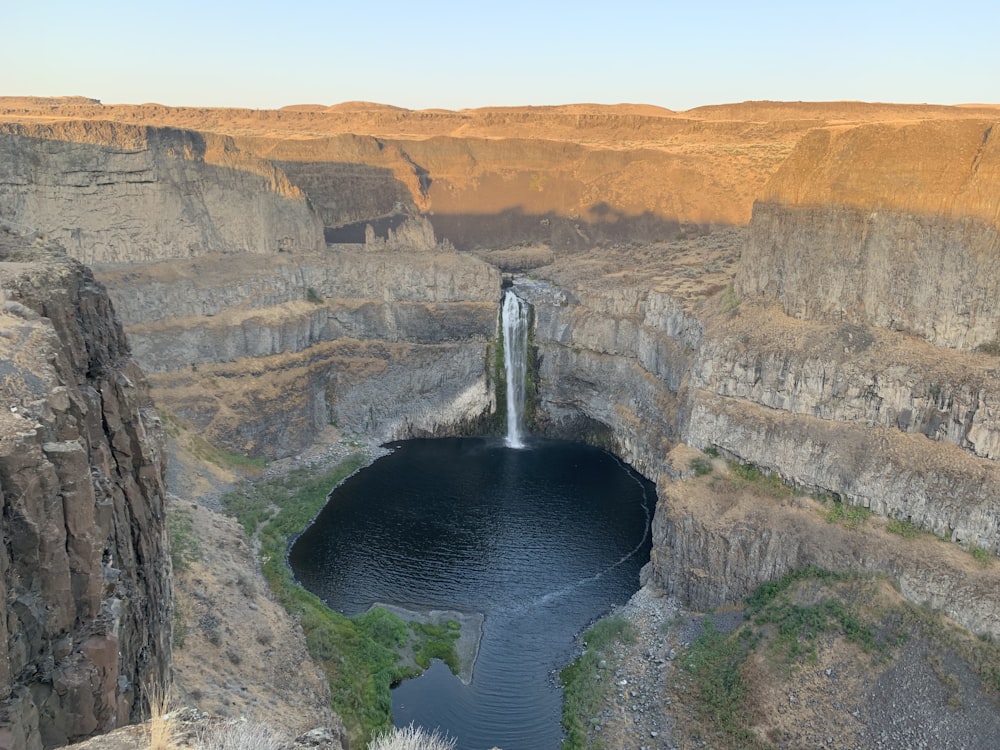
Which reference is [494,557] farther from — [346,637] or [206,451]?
[206,451]

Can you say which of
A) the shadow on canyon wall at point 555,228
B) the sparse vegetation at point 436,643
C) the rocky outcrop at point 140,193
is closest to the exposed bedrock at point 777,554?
the sparse vegetation at point 436,643

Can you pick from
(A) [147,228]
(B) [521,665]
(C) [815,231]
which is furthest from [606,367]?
(A) [147,228]

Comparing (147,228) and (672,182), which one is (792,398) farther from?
(672,182)

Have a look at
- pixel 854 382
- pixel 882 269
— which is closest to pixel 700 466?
pixel 854 382

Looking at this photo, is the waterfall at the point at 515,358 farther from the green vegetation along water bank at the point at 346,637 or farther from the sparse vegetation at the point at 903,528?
the sparse vegetation at the point at 903,528

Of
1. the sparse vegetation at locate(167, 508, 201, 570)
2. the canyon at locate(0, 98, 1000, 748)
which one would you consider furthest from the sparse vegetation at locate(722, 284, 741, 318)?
the sparse vegetation at locate(167, 508, 201, 570)

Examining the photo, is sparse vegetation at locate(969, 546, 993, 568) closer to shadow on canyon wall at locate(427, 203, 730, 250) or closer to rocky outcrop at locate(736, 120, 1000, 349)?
rocky outcrop at locate(736, 120, 1000, 349)
